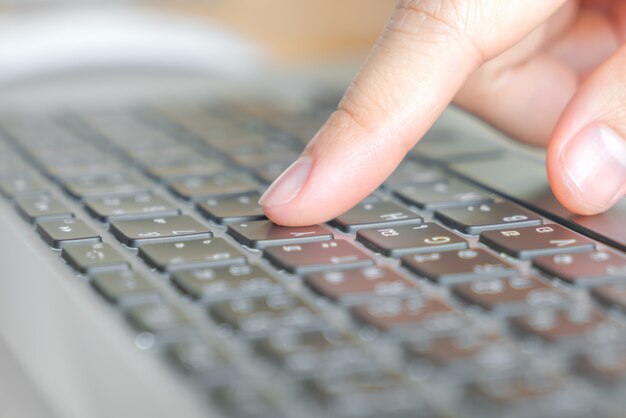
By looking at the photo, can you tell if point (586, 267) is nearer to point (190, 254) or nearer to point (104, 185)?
point (190, 254)

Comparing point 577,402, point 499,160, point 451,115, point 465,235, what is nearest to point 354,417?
point 577,402

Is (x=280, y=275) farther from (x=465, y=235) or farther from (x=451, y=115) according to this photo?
(x=451, y=115)

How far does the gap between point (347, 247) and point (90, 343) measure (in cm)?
12

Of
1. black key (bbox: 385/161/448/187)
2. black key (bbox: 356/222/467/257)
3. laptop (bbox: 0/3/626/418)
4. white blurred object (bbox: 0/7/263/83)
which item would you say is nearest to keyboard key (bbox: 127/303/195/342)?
laptop (bbox: 0/3/626/418)

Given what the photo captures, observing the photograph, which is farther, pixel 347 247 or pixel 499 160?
pixel 499 160

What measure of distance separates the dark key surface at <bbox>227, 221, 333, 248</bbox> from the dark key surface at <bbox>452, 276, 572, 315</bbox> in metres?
0.09

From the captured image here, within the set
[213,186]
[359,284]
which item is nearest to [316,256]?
[359,284]

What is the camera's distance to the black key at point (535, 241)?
1.24ft

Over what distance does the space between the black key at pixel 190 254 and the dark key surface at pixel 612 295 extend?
13cm

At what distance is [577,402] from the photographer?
0.81ft

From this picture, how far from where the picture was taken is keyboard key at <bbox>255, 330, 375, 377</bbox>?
0.26 m

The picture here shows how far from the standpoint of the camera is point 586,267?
36cm

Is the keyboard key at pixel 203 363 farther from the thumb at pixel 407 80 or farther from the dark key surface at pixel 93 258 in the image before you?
the thumb at pixel 407 80

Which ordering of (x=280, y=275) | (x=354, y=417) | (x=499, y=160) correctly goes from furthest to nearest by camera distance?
(x=499, y=160) < (x=280, y=275) < (x=354, y=417)
